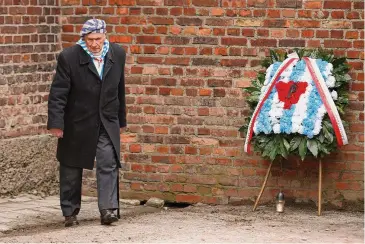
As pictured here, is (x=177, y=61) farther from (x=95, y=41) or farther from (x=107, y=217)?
(x=107, y=217)

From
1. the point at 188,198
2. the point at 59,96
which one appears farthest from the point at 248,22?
the point at 59,96

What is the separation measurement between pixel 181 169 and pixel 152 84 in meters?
0.90

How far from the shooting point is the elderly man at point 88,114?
9.20m

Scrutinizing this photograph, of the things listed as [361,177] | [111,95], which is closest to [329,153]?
[361,177]

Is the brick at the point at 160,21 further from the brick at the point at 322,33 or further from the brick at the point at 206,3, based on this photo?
the brick at the point at 322,33

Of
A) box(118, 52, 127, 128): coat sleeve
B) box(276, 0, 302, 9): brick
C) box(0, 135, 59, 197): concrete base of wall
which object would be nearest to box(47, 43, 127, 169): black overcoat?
box(118, 52, 127, 128): coat sleeve

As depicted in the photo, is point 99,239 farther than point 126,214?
No

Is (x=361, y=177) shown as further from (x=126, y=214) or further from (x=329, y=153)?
(x=126, y=214)

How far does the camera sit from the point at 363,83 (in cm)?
1026

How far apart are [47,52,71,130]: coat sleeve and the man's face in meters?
0.25

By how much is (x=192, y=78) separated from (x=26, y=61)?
65.5 inches

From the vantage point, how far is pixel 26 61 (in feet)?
35.6

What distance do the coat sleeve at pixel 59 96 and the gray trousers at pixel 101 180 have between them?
398 mm

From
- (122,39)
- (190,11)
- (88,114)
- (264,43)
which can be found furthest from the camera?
(122,39)
